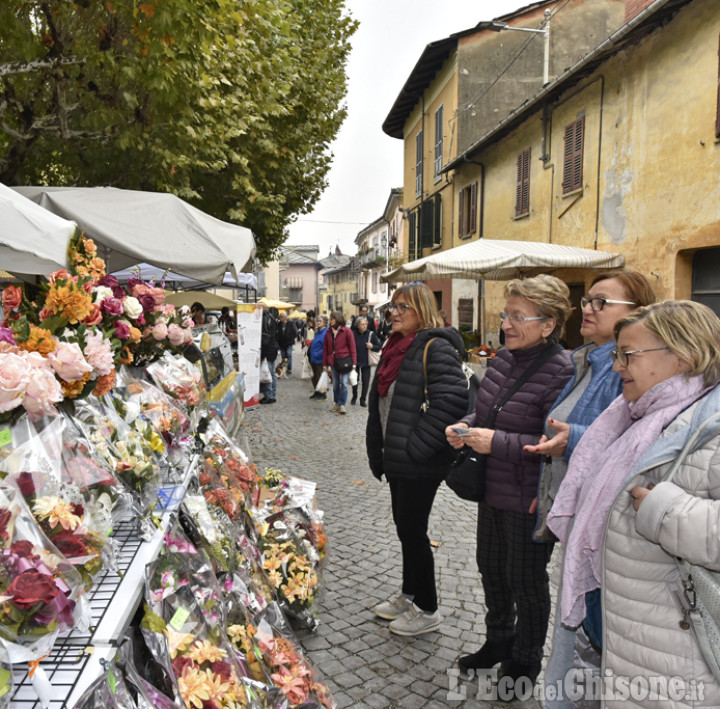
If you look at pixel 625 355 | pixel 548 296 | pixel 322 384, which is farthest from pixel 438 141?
pixel 625 355

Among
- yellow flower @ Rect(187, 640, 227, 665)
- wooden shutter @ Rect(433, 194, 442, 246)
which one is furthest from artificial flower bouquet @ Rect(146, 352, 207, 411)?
wooden shutter @ Rect(433, 194, 442, 246)

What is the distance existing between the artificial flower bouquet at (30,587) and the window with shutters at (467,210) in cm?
1635

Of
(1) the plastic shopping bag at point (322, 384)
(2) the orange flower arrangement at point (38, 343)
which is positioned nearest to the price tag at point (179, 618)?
(2) the orange flower arrangement at point (38, 343)

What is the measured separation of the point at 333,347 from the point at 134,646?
861 cm

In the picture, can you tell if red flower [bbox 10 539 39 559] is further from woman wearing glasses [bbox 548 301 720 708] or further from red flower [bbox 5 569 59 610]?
woman wearing glasses [bbox 548 301 720 708]

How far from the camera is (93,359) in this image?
168 centimetres

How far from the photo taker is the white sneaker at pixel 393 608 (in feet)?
10.6

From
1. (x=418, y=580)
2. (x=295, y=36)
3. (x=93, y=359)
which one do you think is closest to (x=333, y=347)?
(x=295, y=36)

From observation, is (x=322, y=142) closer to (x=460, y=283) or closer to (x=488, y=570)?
(x=460, y=283)

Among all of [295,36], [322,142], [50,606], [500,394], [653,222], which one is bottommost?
[50,606]

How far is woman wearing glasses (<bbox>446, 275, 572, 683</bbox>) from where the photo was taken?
7.91ft

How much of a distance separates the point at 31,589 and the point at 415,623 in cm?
242

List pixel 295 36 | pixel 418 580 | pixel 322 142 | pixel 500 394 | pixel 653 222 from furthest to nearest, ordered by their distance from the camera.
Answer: pixel 322 142, pixel 653 222, pixel 295 36, pixel 418 580, pixel 500 394

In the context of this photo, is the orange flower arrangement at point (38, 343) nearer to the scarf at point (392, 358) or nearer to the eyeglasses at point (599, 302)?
the scarf at point (392, 358)
